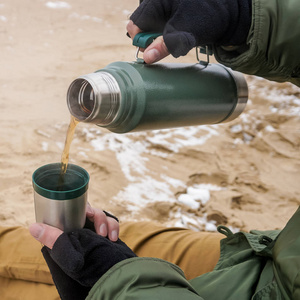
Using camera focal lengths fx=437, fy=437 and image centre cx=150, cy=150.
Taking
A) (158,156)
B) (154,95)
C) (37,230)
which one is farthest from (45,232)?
(158,156)

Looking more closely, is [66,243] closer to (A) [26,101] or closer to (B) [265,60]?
(B) [265,60]

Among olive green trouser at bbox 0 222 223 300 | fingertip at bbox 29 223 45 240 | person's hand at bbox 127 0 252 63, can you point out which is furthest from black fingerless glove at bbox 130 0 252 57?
olive green trouser at bbox 0 222 223 300

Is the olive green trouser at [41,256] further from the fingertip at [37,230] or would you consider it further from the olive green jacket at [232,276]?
the fingertip at [37,230]

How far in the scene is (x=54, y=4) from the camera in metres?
3.68

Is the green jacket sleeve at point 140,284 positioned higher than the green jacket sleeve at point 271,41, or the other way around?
the green jacket sleeve at point 271,41

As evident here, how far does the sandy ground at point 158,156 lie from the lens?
172 cm

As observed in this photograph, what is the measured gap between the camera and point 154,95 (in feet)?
2.51

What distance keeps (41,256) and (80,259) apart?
387mm

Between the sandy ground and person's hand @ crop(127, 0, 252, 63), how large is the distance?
1.00 m

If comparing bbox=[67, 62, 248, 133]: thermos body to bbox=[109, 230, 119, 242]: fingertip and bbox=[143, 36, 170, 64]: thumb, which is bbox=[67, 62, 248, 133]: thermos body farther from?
bbox=[109, 230, 119, 242]: fingertip

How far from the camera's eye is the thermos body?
2.31ft

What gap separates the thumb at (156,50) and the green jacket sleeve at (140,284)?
0.34m

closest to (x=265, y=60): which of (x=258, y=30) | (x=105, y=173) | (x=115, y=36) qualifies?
(x=258, y=30)

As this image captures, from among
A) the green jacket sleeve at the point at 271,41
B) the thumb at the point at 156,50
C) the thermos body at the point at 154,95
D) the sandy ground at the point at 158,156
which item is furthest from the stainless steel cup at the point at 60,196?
the sandy ground at the point at 158,156
